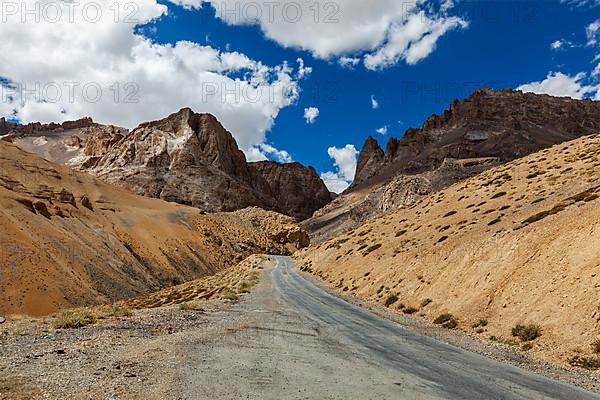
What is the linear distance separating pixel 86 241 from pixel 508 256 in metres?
49.1

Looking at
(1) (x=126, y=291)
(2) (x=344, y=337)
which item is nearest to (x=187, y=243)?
(1) (x=126, y=291)

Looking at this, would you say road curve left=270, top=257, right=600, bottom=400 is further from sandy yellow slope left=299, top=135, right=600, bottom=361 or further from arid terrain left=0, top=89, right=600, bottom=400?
sandy yellow slope left=299, top=135, right=600, bottom=361

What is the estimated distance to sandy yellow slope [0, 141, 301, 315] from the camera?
36750 millimetres

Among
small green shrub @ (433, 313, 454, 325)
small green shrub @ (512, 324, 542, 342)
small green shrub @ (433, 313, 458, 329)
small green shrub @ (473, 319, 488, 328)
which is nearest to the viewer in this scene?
small green shrub @ (512, 324, 542, 342)

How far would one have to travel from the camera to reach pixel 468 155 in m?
173

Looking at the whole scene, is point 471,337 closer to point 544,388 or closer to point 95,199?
point 544,388

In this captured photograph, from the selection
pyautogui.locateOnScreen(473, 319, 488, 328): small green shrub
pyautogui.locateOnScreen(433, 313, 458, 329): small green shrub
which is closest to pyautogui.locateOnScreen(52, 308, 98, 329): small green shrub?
pyautogui.locateOnScreen(433, 313, 458, 329): small green shrub

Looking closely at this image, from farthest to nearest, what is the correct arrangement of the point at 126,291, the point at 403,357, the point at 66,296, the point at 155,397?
the point at 126,291
the point at 66,296
the point at 403,357
the point at 155,397

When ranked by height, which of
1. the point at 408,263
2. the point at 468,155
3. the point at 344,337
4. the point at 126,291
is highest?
the point at 468,155

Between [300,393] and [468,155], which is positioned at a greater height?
[468,155]

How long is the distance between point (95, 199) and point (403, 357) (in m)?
76.0

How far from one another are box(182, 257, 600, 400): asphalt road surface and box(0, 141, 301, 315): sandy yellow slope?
1127 inches

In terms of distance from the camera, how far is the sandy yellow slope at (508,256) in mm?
14453

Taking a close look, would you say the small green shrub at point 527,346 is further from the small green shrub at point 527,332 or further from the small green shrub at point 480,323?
the small green shrub at point 480,323
